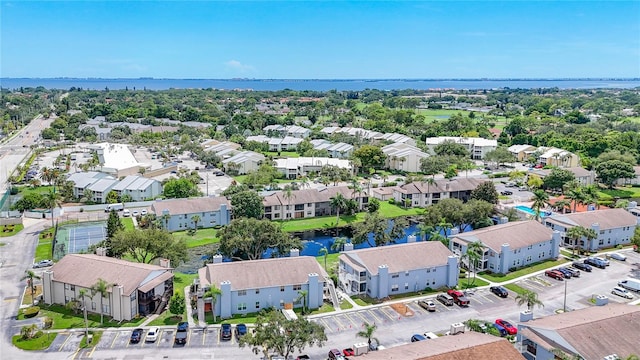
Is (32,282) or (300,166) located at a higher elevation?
(300,166)

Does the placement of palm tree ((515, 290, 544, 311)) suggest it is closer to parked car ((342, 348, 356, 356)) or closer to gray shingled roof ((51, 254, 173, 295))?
parked car ((342, 348, 356, 356))

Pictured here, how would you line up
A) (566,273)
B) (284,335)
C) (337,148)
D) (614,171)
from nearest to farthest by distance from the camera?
(284,335) → (566,273) → (614,171) → (337,148)

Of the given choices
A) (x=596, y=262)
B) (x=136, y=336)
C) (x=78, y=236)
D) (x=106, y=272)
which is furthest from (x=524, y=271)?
(x=78, y=236)

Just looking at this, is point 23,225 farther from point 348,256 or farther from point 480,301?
point 480,301

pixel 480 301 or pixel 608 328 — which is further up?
pixel 608 328

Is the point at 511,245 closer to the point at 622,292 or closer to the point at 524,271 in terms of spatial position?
the point at 524,271

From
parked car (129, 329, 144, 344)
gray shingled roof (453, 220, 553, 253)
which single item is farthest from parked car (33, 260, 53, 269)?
gray shingled roof (453, 220, 553, 253)

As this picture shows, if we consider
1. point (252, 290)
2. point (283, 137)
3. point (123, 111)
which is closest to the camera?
point (252, 290)

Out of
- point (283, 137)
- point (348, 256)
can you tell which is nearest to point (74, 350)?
point (348, 256)
